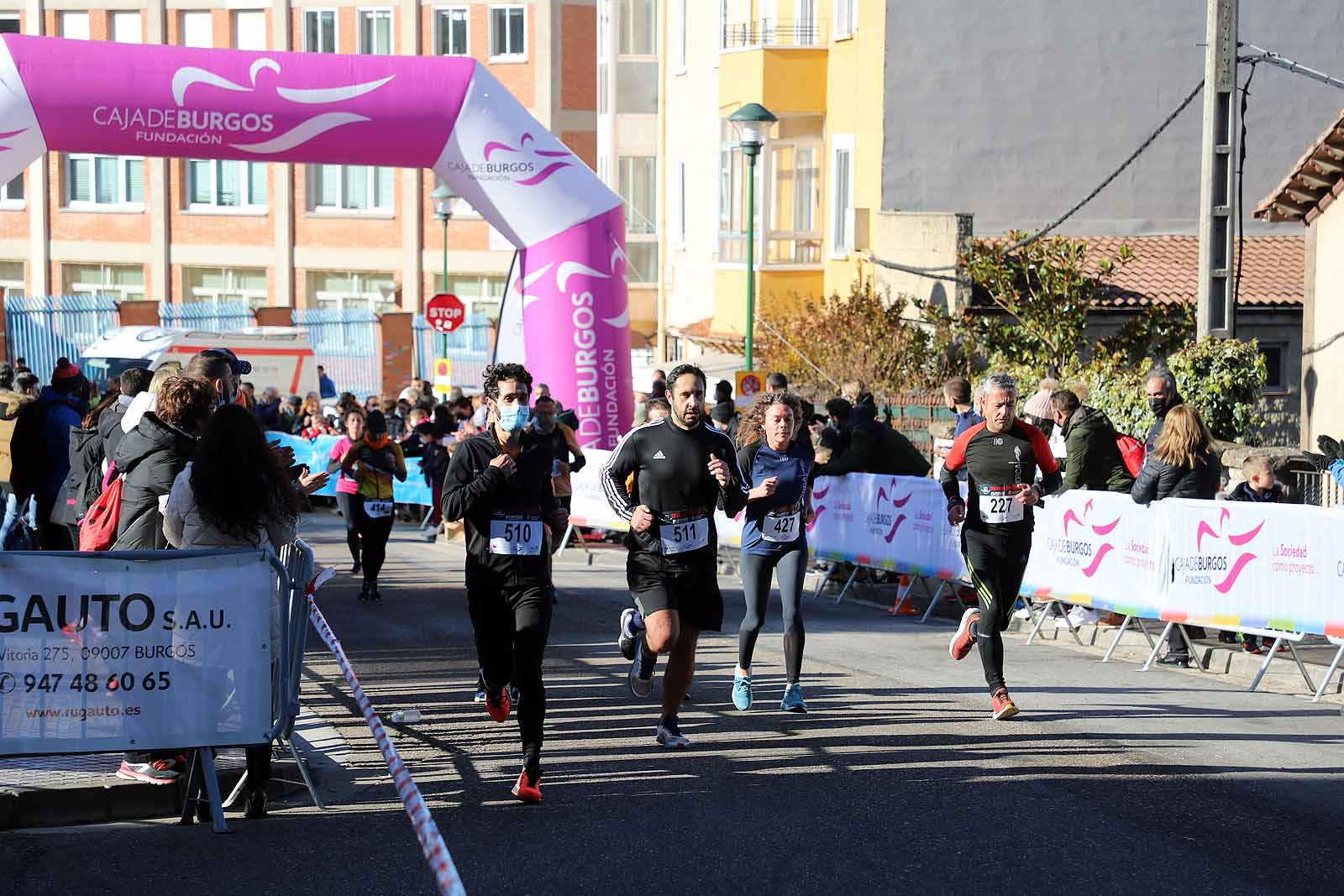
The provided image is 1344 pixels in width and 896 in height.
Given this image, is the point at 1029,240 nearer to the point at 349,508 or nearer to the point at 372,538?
the point at 349,508

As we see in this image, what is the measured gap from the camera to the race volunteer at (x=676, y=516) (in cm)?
910

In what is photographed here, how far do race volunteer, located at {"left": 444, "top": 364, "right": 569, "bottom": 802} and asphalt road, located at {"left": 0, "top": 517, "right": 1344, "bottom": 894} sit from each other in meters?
0.83

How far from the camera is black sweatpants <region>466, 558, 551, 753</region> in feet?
26.8

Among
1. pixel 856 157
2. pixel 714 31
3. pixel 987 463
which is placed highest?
pixel 714 31

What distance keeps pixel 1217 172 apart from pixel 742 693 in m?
9.96

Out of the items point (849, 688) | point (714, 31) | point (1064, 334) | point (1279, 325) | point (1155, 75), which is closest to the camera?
point (849, 688)

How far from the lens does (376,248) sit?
50344 millimetres

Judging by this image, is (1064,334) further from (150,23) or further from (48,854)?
(150,23)

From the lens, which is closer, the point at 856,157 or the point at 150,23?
the point at 856,157

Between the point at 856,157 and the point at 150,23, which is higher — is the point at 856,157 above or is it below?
below

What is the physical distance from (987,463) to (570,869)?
14.2 ft

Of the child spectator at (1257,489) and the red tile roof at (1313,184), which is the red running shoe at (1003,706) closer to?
the child spectator at (1257,489)

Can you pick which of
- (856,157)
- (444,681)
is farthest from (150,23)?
(444,681)

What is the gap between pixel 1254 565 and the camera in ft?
39.4
